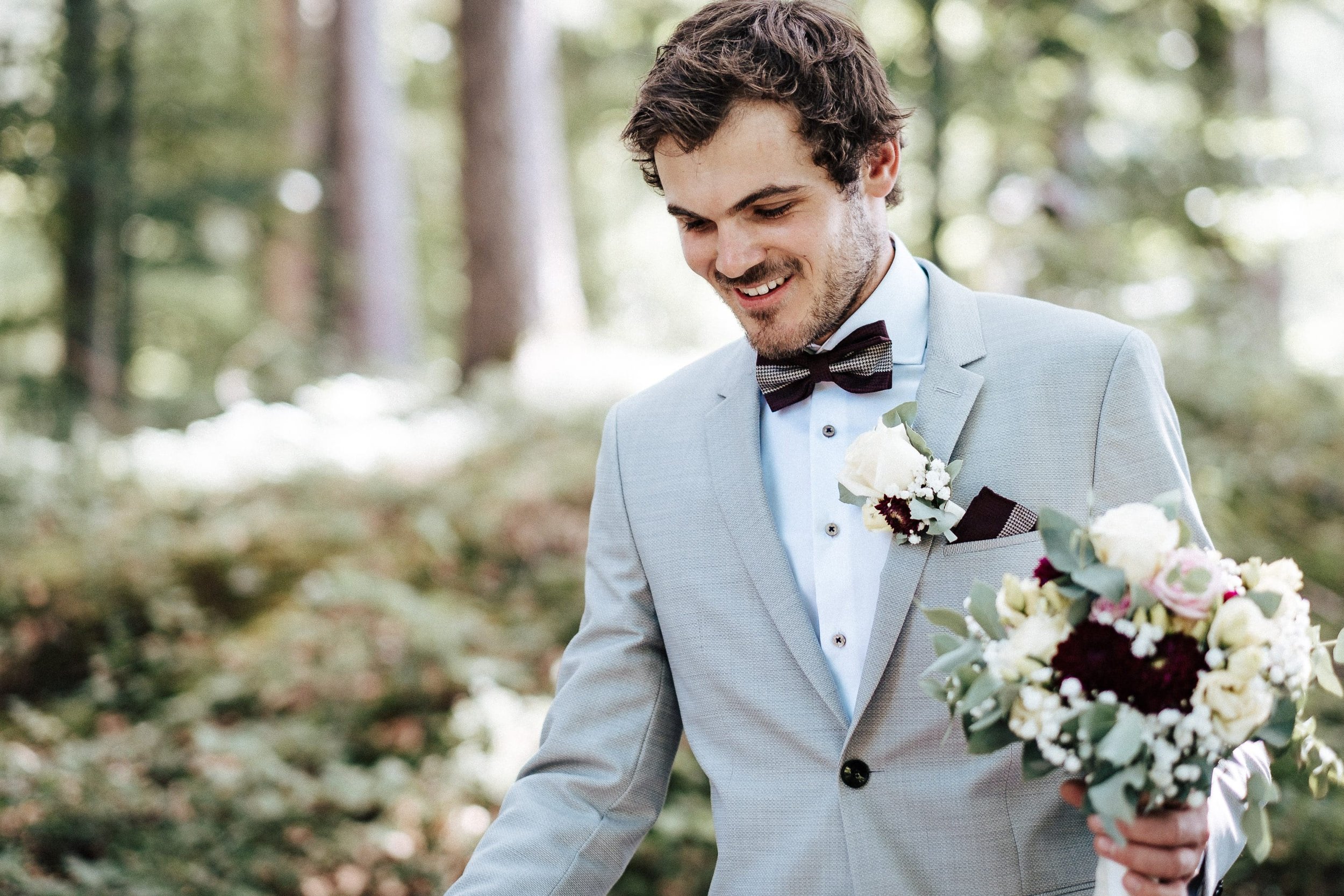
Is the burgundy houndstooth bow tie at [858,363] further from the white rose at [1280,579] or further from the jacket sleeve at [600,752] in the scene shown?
the white rose at [1280,579]

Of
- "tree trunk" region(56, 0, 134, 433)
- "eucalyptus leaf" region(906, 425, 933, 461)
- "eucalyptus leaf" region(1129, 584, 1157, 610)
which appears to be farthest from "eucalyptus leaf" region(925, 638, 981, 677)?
"tree trunk" region(56, 0, 134, 433)

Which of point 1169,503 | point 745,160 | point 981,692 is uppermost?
point 745,160

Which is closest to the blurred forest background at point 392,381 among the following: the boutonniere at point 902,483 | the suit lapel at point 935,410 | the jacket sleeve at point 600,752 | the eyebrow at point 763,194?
the jacket sleeve at point 600,752

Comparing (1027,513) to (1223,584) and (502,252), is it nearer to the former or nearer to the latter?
(1223,584)

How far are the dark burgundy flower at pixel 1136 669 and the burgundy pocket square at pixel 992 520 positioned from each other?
1.46 ft

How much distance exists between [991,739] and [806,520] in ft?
2.16

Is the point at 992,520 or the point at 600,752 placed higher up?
the point at 992,520

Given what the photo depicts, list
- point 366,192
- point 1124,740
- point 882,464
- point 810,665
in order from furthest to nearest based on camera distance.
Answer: point 366,192 → point 810,665 → point 882,464 → point 1124,740

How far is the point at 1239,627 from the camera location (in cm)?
139

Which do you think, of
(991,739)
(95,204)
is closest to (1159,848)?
(991,739)

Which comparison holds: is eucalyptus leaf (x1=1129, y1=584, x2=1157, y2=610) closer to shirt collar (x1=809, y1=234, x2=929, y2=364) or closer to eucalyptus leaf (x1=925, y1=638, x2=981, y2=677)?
eucalyptus leaf (x1=925, y1=638, x2=981, y2=677)

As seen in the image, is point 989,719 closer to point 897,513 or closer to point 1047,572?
point 1047,572

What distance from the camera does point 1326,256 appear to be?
22891mm

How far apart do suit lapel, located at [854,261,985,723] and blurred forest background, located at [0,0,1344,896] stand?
2.43 metres
